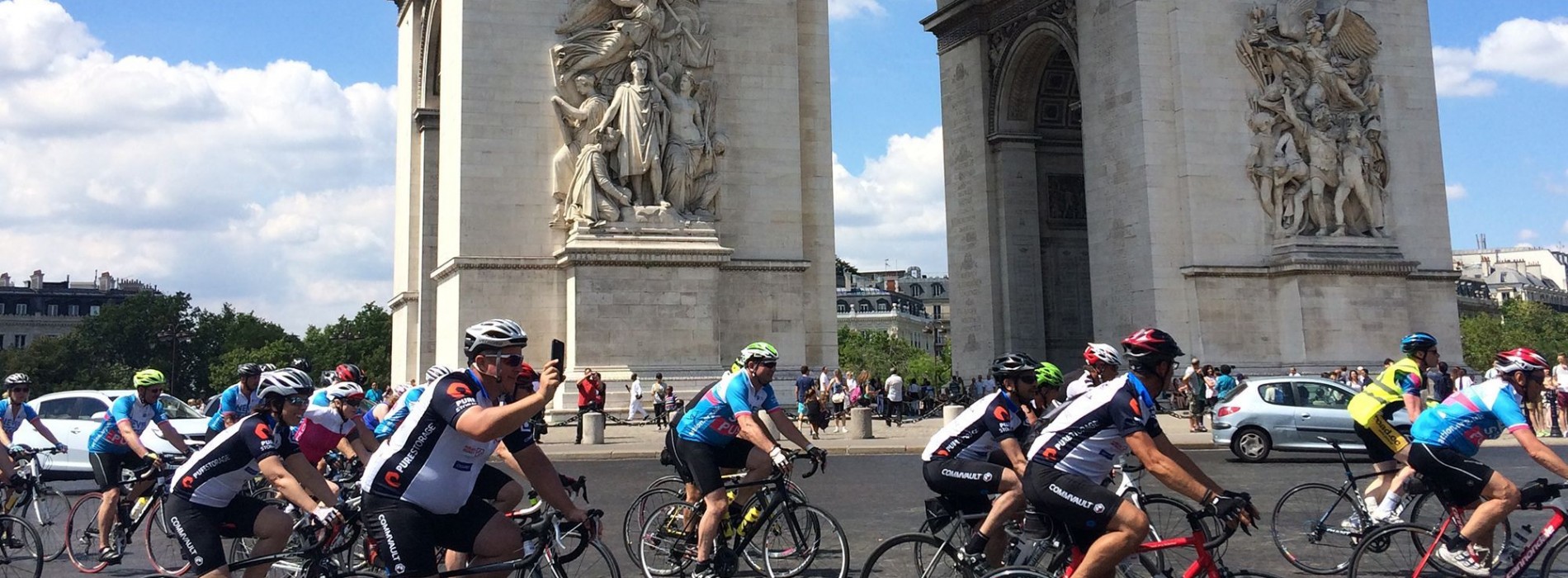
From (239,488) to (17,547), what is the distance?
10.6 feet

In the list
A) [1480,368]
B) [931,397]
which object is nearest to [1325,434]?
[931,397]

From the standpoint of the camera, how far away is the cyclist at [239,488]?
6.54 meters

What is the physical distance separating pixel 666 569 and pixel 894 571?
214 centimetres

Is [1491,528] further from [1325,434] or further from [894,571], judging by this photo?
[1325,434]

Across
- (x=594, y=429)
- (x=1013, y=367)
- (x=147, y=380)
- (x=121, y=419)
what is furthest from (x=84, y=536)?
(x=594, y=429)

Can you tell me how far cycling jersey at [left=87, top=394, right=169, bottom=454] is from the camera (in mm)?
10484

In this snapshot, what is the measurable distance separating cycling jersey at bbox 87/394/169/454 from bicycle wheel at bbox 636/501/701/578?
14.5ft

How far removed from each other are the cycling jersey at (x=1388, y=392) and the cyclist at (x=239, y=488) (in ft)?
22.2

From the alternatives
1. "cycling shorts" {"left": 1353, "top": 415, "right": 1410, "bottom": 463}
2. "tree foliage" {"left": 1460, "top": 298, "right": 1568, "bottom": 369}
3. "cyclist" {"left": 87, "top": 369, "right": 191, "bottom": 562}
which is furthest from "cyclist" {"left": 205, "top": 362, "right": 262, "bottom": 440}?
"tree foliage" {"left": 1460, "top": 298, "right": 1568, "bottom": 369}

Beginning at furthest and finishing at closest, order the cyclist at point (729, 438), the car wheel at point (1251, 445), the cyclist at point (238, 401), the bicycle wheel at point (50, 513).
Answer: the car wheel at point (1251, 445)
the bicycle wheel at point (50, 513)
the cyclist at point (238, 401)
the cyclist at point (729, 438)

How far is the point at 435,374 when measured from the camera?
9219 millimetres

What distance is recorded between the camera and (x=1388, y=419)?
9.30m

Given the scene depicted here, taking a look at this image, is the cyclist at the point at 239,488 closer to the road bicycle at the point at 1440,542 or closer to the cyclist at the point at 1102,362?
the cyclist at the point at 1102,362

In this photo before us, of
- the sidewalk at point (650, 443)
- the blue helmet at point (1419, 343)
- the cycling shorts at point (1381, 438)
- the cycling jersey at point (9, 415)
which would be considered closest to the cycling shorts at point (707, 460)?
the cycling shorts at point (1381, 438)
